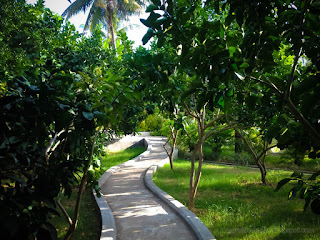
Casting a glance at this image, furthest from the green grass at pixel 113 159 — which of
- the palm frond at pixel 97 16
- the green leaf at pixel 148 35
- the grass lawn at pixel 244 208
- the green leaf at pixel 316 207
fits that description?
the palm frond at pixel 97 16

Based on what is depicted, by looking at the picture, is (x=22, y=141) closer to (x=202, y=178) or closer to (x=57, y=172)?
(x=57, y=172)

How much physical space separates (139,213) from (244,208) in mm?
2448

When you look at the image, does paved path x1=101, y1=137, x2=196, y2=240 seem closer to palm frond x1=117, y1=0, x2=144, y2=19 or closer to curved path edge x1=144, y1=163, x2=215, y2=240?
curved path edge x1=144, y1=163, x2=215, y2=240

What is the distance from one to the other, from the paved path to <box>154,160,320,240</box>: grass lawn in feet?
2.16

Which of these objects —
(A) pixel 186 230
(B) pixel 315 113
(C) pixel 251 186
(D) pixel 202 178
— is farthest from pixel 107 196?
(B) pixel 315 113

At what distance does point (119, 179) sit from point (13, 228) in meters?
7.94

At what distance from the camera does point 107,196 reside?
6.79 meters

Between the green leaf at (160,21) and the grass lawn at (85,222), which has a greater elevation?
the green leaf at (160,21)

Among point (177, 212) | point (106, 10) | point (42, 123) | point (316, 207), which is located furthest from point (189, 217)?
point (106, 10)

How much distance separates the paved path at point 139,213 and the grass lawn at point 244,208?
66 centimetres

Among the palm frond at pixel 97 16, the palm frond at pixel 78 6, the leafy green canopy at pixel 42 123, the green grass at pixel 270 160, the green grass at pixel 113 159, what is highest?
the palm frond at pixel 78 6

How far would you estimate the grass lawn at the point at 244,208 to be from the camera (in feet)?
15.0

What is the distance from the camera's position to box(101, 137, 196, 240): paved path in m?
4.41
